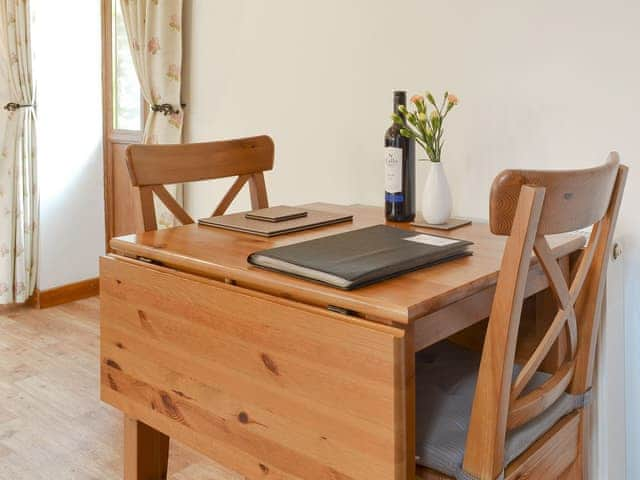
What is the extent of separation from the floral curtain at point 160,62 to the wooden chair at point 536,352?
183 cm

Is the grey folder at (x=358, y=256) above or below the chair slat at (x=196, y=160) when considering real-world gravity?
below

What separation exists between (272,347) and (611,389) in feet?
2.90

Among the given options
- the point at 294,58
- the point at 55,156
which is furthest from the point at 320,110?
the point at 55,156

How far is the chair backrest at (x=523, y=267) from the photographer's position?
3.04 ft

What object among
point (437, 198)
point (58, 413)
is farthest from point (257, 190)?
point (58, 413)

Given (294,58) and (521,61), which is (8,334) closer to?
(294,58)

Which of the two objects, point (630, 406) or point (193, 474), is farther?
point (193, 474)

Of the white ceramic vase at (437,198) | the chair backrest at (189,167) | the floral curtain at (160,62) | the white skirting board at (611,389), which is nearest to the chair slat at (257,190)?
the chair backrest at (189,167)

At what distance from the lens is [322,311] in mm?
1105

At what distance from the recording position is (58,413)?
232cm

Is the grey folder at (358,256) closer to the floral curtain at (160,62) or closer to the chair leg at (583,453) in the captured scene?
the chair leg at (583,453)

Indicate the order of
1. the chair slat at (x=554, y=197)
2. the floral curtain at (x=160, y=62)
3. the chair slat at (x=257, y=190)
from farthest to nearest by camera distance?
the floral curtain at (x=160, y=62) → the chair slat at (x=257, y=190) → the chair slat at (x=554, y=197)

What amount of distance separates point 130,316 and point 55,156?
239 centimetres

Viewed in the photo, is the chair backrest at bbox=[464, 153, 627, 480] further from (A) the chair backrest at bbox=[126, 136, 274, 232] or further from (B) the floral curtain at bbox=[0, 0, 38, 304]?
(B) the floral curtain at bbox=[0, 0, 38, 304]
